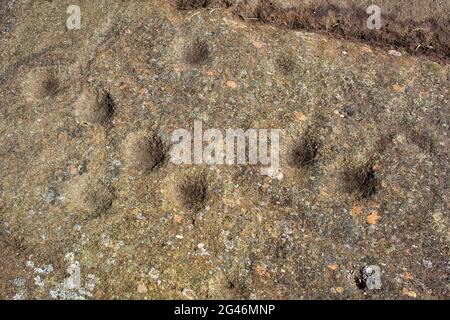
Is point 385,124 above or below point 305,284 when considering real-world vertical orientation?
above

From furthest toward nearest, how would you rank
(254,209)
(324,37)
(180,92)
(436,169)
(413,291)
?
(324,37) → (180,92) → (436,169) → (254,209) → (413,291)

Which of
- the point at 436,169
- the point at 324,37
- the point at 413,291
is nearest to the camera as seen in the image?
the point at 413,291

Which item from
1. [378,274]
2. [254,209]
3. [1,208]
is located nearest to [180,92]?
[254,209]

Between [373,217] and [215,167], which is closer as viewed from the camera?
[373,217]

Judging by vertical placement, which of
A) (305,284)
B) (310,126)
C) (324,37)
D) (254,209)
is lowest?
(305,284)

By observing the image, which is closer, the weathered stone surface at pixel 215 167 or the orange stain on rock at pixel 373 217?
the weathered stone surface at pixel 215 167

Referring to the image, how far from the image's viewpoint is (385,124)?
8133 millimetres

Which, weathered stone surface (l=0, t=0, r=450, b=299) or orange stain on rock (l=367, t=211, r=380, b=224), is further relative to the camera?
orange stain on rock (l=367, t=211, r=380, b=224)

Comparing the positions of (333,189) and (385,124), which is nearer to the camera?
(333,189)

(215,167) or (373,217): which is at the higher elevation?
(215,167)

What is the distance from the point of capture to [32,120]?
812cm

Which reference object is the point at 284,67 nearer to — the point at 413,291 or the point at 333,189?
the point at 333,189

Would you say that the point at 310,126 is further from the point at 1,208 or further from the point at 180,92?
the point at 1,208

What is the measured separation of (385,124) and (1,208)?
567 cm
